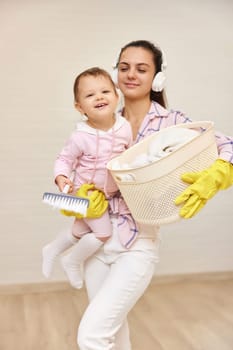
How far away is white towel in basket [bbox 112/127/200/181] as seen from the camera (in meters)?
1.60

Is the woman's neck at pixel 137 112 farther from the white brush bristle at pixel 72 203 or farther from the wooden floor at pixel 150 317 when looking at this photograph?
the wooden floor at pixel 150 317

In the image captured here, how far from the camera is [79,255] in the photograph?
5.84 feet

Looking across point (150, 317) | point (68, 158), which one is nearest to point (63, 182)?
point (68, 158)

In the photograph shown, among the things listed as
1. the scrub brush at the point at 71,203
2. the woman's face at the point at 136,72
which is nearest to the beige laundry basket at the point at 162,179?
the scrub brush at the point at 71,203

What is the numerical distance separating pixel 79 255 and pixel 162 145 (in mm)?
456

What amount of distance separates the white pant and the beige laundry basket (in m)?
0.14

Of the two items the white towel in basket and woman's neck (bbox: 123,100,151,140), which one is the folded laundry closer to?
the white towel in basket

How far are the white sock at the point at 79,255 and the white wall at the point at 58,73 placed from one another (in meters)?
1.63

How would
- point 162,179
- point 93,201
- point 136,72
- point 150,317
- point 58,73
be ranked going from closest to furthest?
point 162,179, point 93,201, point 136,72, point 150,317, point 58,73

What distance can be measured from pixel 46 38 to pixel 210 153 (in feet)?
6.62

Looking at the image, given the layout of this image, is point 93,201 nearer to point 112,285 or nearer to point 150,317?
point 112,285

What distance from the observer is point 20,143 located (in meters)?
3.41

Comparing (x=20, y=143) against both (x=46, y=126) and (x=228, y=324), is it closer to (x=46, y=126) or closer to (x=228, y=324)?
(x=46, y=126)

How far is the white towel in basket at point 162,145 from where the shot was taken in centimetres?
160
